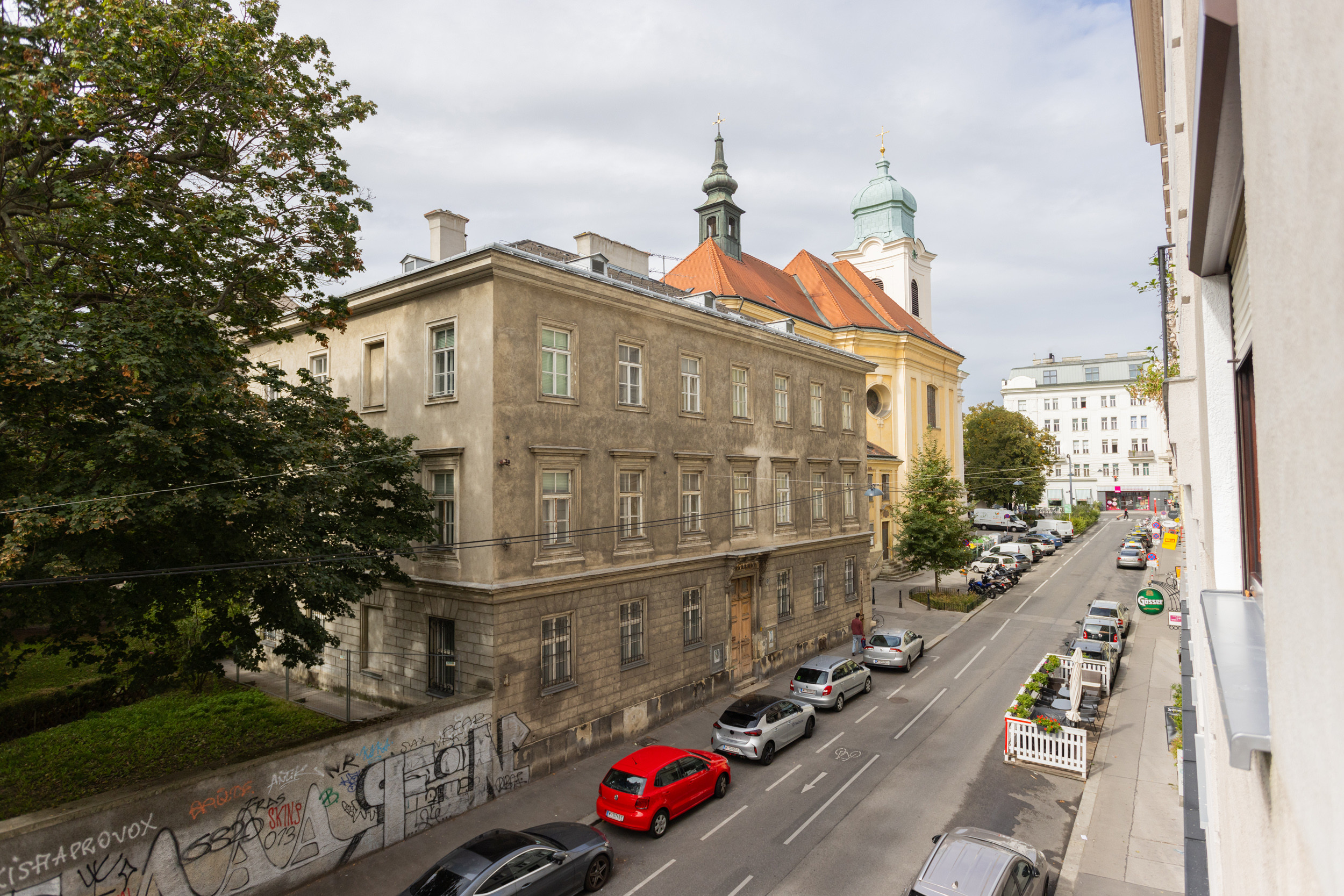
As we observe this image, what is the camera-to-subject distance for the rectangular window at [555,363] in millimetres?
19141

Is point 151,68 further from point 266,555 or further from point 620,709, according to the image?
point 620,709

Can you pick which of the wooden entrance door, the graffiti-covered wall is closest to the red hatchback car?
the graffiti-covered wall

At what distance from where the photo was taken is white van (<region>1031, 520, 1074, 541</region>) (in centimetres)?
6625

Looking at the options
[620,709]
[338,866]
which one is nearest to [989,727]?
[620,709]

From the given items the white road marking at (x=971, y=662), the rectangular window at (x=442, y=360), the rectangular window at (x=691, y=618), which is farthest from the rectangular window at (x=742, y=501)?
the rectangular window at (x=442, y=360)

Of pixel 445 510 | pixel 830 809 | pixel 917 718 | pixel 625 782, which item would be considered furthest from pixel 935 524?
pixel 445 510

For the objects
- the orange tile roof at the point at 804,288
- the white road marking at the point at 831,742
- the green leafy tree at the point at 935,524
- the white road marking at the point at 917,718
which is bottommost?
the white road marking at the point at 831,742

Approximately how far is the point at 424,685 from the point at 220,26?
15029 millimetres

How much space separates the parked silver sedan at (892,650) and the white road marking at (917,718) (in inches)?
84.3

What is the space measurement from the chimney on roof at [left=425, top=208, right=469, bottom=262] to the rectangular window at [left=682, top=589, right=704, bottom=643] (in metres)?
12.8

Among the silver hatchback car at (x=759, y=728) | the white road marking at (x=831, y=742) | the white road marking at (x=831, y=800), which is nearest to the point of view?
the white road marking at (x=831, y=800)

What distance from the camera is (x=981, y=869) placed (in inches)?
441

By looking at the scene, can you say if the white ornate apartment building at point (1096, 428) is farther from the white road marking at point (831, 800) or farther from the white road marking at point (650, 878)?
the white road marking at point (650, 878)

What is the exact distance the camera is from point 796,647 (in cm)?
2811
